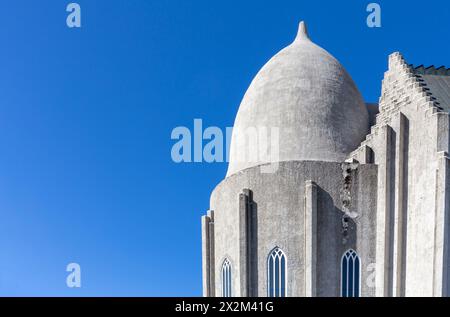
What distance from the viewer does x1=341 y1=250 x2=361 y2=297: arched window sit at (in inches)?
1357

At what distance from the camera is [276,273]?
3500 cm

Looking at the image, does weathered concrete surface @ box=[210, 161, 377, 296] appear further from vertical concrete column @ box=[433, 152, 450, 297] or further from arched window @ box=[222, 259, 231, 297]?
vertical concrete column @ box=[433, 152, 450, 297]

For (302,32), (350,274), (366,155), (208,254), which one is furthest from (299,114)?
(350,274)

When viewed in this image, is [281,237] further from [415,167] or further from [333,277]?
[415,167]

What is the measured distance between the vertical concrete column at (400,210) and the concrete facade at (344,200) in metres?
0.04

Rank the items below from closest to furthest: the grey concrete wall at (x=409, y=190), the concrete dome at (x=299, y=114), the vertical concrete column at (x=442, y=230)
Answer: the vertical concrete column at (x=442, y=230)
the grey concrete wall at (x=409, y=190)
the concrete dome at (x=299, y=114)

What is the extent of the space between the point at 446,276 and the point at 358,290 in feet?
15.5

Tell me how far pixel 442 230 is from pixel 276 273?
7.22m

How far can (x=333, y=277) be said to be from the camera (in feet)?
113

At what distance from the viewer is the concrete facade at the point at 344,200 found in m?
32.5

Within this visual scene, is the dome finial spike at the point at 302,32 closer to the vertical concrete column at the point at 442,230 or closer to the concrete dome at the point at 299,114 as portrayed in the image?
the concrete dome at the point at 299,114

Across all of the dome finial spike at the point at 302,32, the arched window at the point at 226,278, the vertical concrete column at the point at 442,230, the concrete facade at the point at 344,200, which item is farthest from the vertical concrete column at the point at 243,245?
the dome finial spike at the point at 302,32
